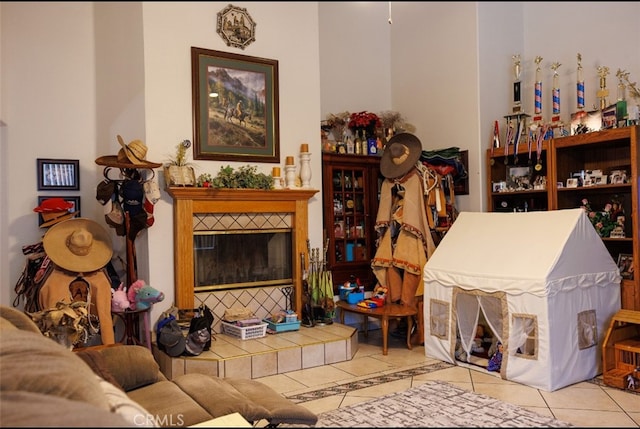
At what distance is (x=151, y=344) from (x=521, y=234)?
10.6 feet

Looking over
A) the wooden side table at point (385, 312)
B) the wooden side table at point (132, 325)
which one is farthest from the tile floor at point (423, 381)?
the wooden side table at point (132, 325)

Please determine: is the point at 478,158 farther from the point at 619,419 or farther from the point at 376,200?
the point at 619,419

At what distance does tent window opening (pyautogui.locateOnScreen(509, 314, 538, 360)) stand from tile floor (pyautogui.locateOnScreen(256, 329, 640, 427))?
0.82 ft

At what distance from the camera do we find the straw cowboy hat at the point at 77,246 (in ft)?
14.2

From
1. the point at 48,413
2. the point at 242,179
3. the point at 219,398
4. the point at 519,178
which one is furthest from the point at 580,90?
the point at 48,413

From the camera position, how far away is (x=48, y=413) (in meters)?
1.62

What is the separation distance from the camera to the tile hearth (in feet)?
13.9

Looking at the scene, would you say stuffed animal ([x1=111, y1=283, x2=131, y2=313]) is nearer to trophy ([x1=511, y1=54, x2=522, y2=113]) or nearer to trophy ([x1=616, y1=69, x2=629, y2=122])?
trophy ([x1=511, y1=54, x2=522, y2=113])

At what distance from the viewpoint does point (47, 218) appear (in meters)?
4.69

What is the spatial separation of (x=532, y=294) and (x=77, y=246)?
3548mm

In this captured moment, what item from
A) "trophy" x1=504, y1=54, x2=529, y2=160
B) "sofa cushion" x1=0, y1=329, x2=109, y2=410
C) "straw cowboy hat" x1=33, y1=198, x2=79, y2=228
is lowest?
"sofa cushion" x1=0, y1=329, x2=109, y2=410

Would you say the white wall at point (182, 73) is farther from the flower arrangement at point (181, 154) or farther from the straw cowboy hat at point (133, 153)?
the straw cowboy hat at point (133, 153)

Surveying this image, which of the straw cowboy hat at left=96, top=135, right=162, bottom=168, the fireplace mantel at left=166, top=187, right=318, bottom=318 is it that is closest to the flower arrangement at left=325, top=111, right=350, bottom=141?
the fireplace mantel at left=166, top=187, right=318, bottom=318

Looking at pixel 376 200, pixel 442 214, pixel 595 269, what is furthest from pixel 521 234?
pixel 376 200
